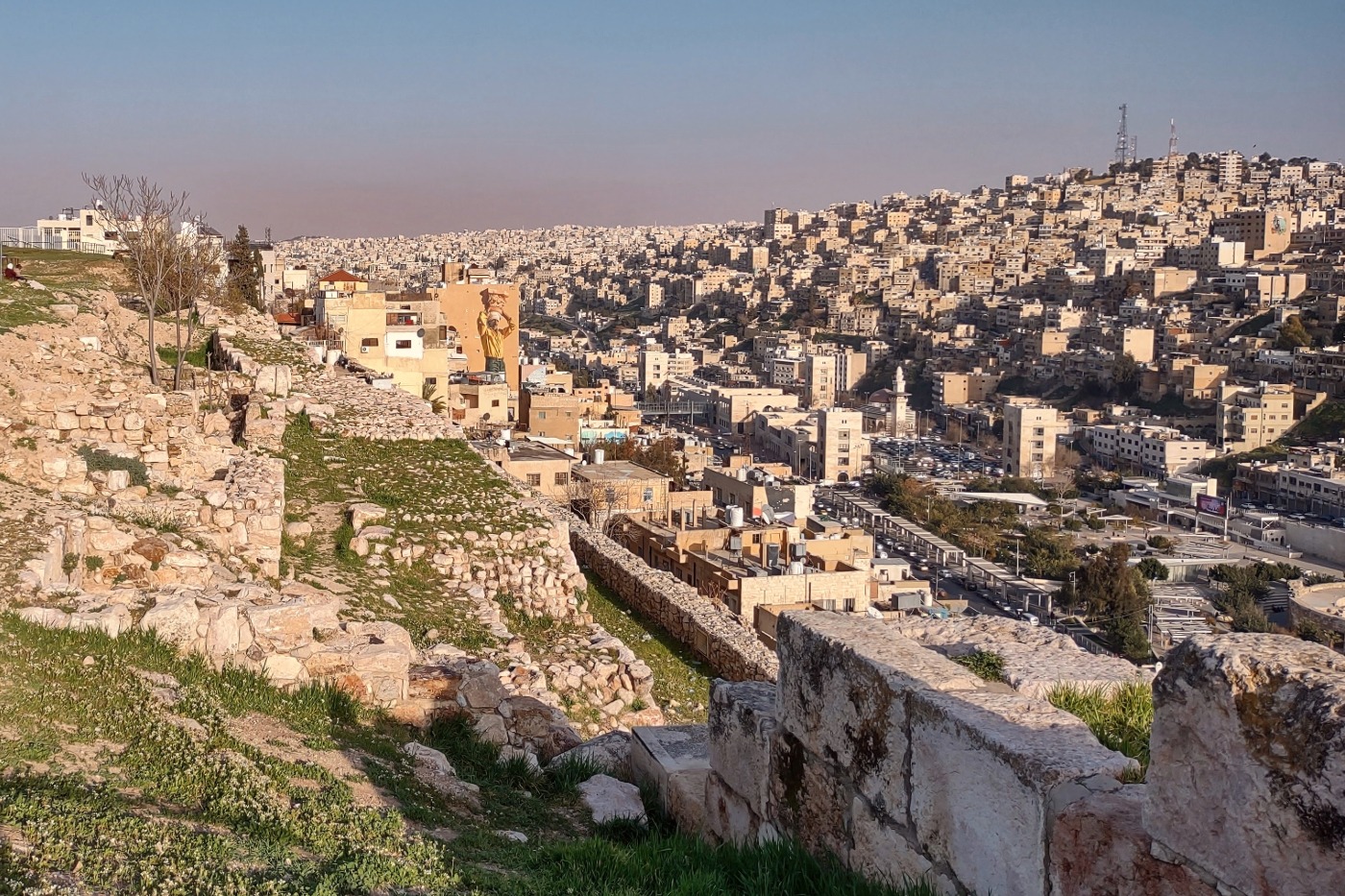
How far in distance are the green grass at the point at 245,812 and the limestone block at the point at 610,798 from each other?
78 millimetres

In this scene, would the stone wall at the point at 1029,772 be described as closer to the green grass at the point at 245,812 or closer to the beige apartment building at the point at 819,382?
the green grass at the point at 245,812

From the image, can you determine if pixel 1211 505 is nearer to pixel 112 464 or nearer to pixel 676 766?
pixel 112 464

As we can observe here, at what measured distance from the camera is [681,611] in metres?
12.1

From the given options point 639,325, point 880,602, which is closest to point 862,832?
point 880,602

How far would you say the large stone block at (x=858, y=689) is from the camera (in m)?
3.41

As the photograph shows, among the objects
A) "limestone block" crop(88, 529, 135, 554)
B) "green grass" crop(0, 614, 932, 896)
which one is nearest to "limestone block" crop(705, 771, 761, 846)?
"green grass" crop(0, 614, 932, 896)

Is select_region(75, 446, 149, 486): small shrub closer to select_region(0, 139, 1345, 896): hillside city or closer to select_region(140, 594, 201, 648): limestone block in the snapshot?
select_region(0, 139, 1345, 896): hillside city

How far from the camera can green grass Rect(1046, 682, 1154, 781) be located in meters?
3.67

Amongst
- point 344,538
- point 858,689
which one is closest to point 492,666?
point 344,538

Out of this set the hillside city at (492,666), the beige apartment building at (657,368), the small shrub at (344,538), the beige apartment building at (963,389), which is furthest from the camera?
the beige apartment building at (657,368)

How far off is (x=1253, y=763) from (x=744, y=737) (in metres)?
2.12

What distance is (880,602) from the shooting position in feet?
71.7

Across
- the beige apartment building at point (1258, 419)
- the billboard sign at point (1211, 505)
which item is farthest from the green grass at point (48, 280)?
the beige apartment building at point (1258, 419)

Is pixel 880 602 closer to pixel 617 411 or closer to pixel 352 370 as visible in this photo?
pixel 352 370
